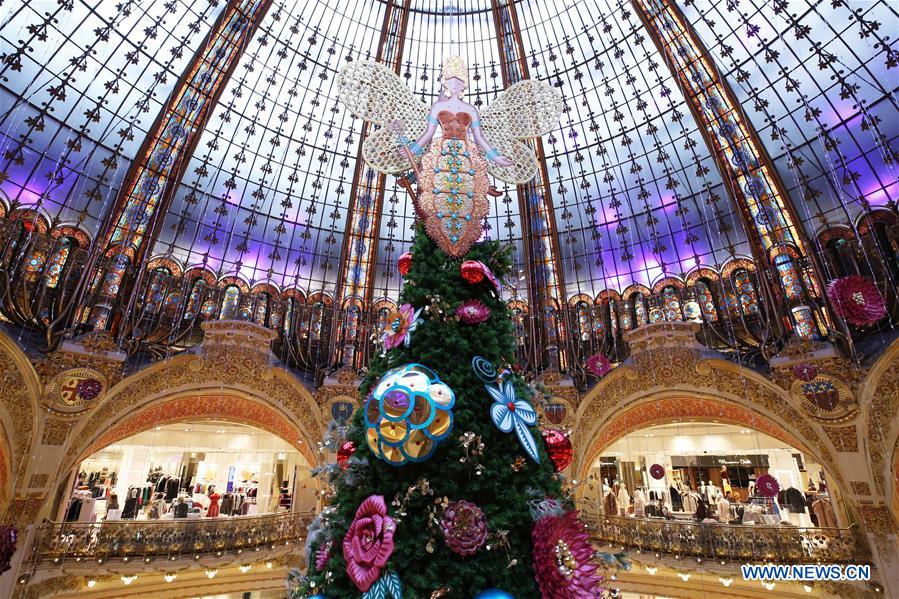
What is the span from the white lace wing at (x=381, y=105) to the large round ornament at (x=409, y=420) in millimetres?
3339

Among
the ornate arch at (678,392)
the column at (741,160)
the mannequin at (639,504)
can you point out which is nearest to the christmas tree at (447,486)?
the ornate arch at (678,392)

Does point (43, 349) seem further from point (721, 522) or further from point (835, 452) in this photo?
point (835, 452)

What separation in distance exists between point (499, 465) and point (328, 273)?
1408 cm

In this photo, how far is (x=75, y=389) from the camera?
11.3m

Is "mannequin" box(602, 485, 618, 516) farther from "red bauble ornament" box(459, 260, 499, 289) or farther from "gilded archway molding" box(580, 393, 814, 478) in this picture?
"red bauble ornament" box(459, 260, 499, 289)

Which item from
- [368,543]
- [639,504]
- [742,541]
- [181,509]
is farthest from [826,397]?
[181,509]

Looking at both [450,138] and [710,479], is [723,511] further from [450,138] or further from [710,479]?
[450,138]

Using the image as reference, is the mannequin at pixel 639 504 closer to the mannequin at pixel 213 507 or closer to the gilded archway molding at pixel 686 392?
the gilded archway molding at pixel 686 392

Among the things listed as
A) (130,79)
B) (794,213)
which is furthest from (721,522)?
(130,79)

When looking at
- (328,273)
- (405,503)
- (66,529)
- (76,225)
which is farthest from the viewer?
(328,273)

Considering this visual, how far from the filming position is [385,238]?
670 inches

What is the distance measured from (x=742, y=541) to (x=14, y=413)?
1727cm

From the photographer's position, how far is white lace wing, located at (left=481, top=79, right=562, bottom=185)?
6.20 m

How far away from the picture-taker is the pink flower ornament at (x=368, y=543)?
3.05 m
